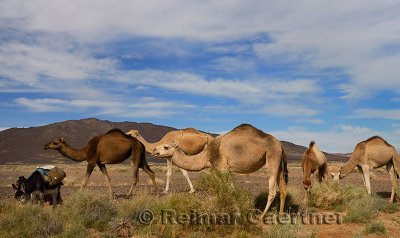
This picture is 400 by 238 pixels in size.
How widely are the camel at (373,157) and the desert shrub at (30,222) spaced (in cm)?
1122

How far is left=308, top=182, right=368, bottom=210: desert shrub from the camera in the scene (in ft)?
50.2

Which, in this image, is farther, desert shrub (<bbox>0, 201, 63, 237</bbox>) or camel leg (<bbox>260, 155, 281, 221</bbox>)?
camel leg (<bbox>260, 155, 281, 221</bbox>)

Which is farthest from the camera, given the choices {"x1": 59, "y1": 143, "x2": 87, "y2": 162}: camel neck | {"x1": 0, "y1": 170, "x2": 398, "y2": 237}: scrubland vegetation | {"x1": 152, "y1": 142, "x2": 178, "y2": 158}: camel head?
{"x1": 59, "y1": 143, "x2": 87, "y2": 162}: camel neck

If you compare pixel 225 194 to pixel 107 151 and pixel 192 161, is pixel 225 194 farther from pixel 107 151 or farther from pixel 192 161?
pixel 107 151

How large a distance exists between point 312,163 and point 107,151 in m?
7.62

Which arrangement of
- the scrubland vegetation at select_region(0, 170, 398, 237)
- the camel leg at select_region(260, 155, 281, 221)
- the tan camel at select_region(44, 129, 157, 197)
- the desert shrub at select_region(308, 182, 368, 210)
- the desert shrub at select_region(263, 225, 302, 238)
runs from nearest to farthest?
1. the desert shrub at select_region(263, 225, 302, 238)
2. the scrubland vegetation at select_region(0, 170, 398, 237)
3. the camel leg at select_region(260, 155, 281, 221)
4. the desert shrub at select_region(308, 182, 368, 210)
5. the tan camel at select_region(44, 129, 157, 197)

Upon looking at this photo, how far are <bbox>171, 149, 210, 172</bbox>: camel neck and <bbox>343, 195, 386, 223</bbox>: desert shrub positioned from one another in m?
4.20

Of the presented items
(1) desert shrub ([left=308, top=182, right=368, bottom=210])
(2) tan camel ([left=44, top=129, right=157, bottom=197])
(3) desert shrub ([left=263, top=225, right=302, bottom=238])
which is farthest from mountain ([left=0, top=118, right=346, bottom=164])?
(3) desert shrub ([left=263, top=225, right=302, bottom=238])

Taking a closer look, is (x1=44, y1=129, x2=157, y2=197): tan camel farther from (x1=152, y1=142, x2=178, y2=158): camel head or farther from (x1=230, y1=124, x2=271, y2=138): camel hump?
(x1=230, y1=124, x2=271, y2=138): camel hump

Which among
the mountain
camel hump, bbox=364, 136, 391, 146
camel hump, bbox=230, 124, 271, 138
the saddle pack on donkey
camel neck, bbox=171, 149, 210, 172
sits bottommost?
the saddle pack on donkey

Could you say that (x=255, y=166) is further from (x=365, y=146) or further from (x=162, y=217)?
(x=365, y=146)

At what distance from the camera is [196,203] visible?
1108 centimetres

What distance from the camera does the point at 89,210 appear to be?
11.9 m

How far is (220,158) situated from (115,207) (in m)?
3.28
